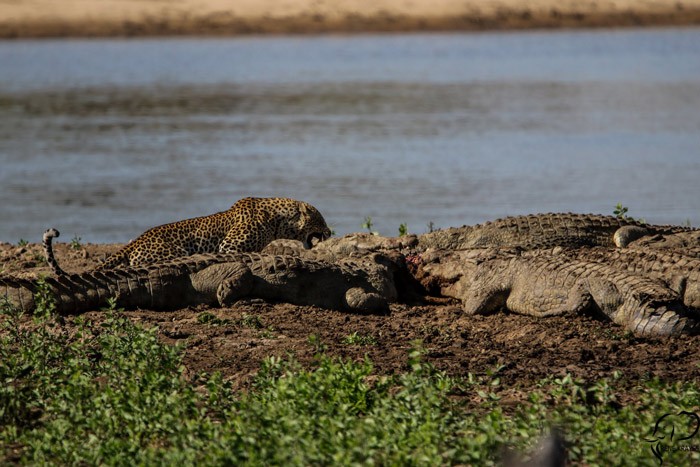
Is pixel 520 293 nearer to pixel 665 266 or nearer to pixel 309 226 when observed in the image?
pixel 665 266

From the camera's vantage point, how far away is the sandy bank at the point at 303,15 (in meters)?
43.2

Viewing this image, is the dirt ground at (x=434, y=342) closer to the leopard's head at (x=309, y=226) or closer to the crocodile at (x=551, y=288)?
the crocodile at (x=551, y=288)

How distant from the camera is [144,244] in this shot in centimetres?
1025

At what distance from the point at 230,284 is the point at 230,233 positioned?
71.7 inches

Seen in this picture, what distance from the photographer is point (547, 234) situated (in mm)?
10875

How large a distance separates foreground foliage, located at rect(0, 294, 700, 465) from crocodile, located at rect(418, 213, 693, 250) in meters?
4.04

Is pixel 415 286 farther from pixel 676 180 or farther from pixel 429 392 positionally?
pixel 676 180

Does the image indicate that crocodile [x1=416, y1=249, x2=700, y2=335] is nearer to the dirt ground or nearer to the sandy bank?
the dirt ground

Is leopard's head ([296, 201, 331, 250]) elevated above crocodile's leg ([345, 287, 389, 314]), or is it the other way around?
leopard's head ([296, 201, 331, 250])

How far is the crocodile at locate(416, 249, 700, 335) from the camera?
25.9 feet

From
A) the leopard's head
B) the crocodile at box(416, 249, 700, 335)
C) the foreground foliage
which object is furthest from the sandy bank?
the foreground foliage

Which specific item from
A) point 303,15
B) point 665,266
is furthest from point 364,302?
point 303,15

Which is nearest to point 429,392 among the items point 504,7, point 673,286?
point 673,286

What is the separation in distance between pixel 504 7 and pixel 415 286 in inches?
1497
